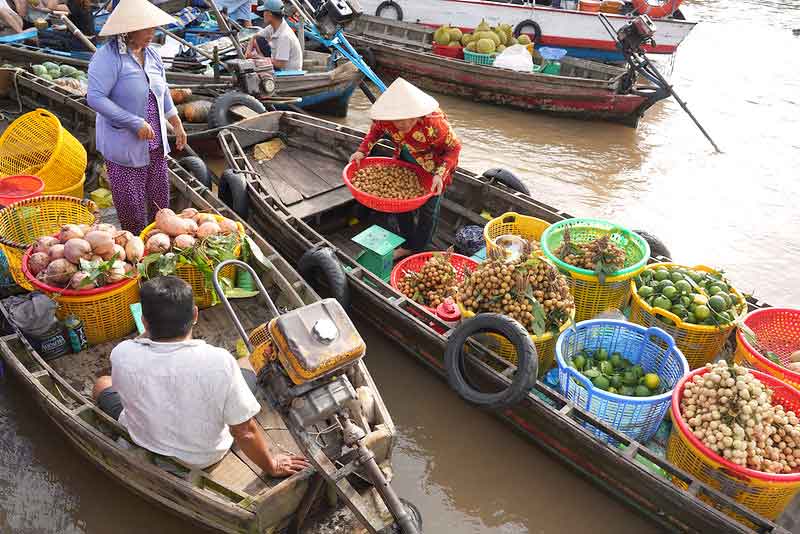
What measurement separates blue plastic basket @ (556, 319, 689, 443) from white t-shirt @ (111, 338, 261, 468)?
6.81ft

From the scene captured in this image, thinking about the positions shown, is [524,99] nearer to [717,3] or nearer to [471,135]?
[471,135]

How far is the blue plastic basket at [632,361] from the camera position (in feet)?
11.6

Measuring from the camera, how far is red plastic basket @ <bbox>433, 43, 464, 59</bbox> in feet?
36.2

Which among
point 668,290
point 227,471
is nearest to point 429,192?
point 668,290

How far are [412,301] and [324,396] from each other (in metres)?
1.73

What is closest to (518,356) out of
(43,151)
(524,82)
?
(43,151)

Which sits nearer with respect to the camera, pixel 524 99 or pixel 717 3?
pixel 524 99

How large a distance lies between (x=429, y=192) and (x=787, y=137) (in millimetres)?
8323

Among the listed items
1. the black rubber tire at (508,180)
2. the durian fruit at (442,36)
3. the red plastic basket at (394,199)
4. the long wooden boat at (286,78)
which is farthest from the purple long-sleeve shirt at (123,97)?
the durian fruit at (442,36)

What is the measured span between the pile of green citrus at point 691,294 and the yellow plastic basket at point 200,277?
2969 millimetres

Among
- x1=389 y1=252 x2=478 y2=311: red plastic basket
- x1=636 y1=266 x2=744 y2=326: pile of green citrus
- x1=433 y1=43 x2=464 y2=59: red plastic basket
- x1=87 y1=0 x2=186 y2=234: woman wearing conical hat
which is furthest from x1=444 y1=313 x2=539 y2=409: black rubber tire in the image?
x1=433 y1=43 x2=464 y2=59: red plastic basket

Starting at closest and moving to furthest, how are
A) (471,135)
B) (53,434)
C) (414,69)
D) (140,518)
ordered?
(140,518) < (53,434) < (471,135) < (414,69)

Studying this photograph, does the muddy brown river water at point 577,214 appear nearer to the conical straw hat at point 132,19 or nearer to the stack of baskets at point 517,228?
the stack of baskets at point 517,228

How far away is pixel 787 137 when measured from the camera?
10.1m
